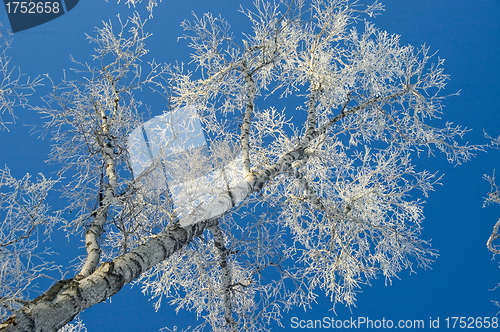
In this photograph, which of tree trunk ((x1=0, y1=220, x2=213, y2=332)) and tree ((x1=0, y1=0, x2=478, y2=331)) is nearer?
tree trunk ((x1=0, y1=220, x2=213, y2=332))

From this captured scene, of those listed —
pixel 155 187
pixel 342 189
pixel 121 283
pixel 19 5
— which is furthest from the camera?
pixel 19 5

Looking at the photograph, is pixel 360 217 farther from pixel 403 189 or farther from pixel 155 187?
pixel 155 187

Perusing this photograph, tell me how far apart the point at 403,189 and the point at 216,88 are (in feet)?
10.2

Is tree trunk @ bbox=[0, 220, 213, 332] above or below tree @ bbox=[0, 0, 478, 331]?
below

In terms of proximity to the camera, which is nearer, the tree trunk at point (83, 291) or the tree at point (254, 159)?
the tree trunk at point (83, 291)

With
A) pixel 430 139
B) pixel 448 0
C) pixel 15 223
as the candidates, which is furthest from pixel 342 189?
pixel 448 0

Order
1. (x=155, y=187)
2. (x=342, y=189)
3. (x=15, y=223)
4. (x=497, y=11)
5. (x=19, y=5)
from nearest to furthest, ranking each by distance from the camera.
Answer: (x=15, y=223)
(x=155, y=187)
(x=342, y=189)
(x=19, y=5)
(x=497, y=11)

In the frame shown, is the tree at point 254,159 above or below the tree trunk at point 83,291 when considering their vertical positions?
above

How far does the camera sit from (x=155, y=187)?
3.99 meters

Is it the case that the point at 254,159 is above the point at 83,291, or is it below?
above

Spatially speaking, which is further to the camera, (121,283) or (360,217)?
(360,217)

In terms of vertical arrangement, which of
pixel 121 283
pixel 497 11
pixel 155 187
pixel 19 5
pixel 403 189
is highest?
pixel 497 11

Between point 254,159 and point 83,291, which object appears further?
point 254,159

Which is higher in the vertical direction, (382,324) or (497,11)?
(497,11)
